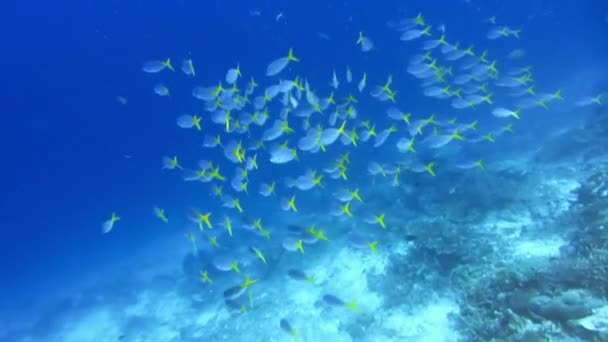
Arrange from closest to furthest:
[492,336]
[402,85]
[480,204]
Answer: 1. [492,336]
2. [480,204]
3. [402,85]

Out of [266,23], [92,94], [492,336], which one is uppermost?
[266,23]

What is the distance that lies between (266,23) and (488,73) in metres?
80.2

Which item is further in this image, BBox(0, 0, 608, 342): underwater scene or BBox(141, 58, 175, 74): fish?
BBox(141, 58, 175, 74): fish

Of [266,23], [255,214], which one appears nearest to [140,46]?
[266,23]

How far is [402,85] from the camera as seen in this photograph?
1704 inches

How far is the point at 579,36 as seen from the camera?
169 ft

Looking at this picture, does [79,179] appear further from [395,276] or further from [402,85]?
[395,276]

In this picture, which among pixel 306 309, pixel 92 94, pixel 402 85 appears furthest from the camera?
pixel 92 94

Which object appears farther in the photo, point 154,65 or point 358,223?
point 358,223

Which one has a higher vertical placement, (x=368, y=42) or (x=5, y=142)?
(x=5, y=142)

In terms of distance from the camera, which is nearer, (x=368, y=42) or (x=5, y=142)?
(x=368, y=42)

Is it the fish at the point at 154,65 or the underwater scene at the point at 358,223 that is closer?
the underwater scene at the point at 358,223

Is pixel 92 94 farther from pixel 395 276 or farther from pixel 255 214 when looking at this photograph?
pixel 395 276

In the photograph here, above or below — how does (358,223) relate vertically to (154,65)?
below
